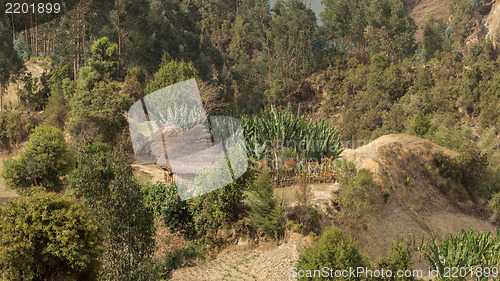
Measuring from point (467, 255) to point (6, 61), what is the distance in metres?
29.6

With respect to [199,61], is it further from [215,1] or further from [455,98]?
[215,1]

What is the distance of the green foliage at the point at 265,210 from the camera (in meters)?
12.0

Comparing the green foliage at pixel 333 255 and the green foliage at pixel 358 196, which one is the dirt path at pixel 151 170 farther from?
the green foliage at pixel 333 255

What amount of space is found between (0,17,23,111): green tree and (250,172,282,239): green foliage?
944 inches

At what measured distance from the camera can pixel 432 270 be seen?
11891 mm

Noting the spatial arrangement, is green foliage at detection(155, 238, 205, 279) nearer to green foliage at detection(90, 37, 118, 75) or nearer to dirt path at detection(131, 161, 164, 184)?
dirt path at detection(131, 161, 164, 184)

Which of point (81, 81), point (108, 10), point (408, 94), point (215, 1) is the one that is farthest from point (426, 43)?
point (215, 1)

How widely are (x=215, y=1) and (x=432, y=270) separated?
62688mm

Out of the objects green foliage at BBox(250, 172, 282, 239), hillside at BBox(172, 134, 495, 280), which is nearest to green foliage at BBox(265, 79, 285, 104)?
hillside at BBox(172, 134, 495, 280)

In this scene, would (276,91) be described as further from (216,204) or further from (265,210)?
(265,210)

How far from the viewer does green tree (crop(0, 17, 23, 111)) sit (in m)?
27.6

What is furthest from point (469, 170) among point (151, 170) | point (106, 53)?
point (106, 53)

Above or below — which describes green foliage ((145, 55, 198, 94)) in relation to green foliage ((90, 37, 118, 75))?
below

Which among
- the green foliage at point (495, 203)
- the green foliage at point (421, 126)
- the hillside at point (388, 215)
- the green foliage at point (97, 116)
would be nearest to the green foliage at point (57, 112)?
the green foliage at point (97, 116)
